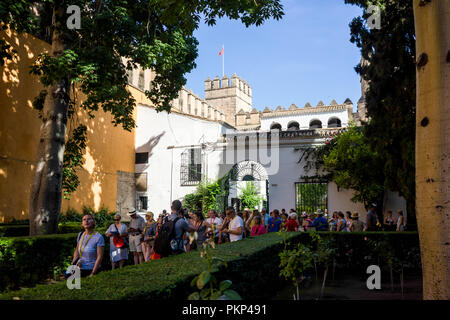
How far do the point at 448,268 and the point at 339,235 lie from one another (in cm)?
748

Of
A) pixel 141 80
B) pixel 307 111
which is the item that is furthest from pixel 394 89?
pixel 307 111

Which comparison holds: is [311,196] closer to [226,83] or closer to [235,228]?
[235,228]

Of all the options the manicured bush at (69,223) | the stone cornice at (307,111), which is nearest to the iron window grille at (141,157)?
the manicured bush at (69,223)

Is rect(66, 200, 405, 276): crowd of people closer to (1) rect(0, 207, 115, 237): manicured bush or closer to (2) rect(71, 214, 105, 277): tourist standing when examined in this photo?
(2) rect(71, 214, 105, 277): tourist standing

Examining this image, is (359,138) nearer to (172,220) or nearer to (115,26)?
(115,26)

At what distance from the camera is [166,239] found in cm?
603

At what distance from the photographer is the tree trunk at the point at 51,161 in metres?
10.4

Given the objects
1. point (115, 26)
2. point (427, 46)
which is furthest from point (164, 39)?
point (427, 46)

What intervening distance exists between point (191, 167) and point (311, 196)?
307 inches

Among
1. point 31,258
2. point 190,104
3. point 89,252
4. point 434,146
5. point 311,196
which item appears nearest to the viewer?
point 434,146

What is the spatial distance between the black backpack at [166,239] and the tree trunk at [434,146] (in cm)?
383

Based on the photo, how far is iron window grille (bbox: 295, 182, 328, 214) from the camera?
18797 millimetres

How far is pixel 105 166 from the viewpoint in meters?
21.7

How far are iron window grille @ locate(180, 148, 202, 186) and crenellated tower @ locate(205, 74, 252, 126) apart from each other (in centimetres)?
3624
